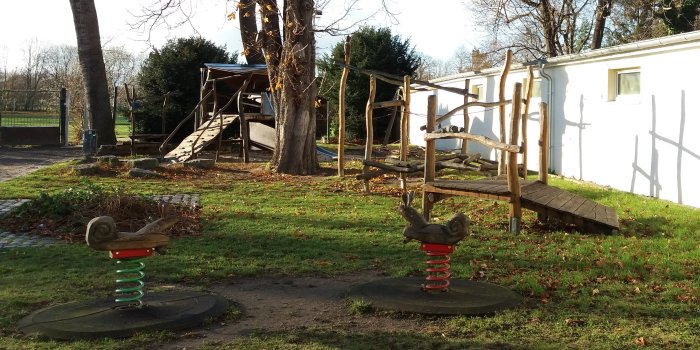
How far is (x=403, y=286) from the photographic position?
22.2 ft

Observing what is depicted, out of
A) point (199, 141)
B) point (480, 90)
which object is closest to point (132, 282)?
point (199, 141)

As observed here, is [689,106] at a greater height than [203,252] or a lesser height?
greater

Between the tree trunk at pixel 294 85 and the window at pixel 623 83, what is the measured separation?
23.4ft

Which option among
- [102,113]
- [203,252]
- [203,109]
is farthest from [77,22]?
[203,252]

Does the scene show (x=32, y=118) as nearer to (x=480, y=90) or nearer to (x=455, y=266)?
(x=480, y=90)

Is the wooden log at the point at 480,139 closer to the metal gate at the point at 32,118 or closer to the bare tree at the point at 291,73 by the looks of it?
the bare tree at the point at 291,73

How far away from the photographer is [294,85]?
1838cm

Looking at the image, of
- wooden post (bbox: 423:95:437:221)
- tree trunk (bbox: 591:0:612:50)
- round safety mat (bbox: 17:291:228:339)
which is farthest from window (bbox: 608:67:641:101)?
tree trunk (bbox: 591:0:612:50)

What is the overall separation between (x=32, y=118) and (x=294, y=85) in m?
17.4

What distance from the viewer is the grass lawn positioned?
5383 millimetres

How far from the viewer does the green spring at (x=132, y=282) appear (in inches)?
225

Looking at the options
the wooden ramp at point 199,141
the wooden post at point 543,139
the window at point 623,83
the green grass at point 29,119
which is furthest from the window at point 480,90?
the green grass at point 29,119

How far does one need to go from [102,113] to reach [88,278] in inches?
788

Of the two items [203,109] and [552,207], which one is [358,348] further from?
[203,109]
